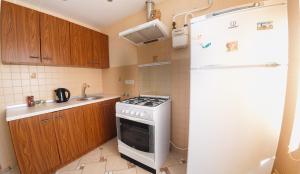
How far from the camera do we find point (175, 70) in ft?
5.54

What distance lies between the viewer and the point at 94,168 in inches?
59.0

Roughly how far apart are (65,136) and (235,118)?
1878 millimetres

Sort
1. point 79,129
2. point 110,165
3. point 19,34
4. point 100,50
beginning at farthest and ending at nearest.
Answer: point 100,50, point 79,129, point 110,165, point 19,34

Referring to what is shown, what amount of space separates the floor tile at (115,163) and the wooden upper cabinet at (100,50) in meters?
1.56

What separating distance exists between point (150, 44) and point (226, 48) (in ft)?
3.93

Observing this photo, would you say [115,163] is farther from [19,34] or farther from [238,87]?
[19,34]

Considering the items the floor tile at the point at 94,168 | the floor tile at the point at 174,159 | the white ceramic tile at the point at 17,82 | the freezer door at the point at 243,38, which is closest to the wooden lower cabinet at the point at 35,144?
the floor tile at the point at 94,168

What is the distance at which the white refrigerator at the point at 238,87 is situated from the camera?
0.79 m

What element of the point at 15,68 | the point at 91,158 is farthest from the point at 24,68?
the point at 91,158

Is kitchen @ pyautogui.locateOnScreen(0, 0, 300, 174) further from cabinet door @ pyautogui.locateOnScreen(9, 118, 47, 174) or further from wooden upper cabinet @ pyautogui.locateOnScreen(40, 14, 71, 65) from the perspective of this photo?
cabinet door @ pyautogui.locateOnScreen(9, 118, 47, 174)

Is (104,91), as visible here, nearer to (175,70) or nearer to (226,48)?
(175,70)

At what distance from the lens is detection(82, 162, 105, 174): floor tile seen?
4.72 feet

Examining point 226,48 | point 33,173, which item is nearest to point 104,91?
point 33,173

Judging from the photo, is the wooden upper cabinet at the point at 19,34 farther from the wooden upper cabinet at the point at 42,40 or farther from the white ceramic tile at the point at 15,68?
the white ceramic tile at the point at 15,68
